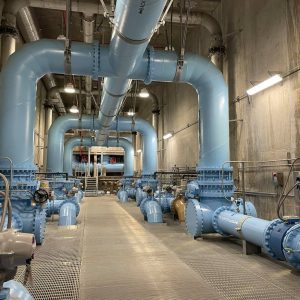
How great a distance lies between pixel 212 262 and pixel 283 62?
3.32m

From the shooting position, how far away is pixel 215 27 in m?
6.96

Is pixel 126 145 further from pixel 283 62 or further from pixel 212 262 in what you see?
pixel 212 262

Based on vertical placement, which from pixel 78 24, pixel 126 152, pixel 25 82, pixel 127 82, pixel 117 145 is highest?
pixel 78 24

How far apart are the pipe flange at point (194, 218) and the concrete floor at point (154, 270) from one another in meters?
0.14

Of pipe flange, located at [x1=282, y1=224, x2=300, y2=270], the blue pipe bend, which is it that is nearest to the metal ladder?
the blue pipe bend

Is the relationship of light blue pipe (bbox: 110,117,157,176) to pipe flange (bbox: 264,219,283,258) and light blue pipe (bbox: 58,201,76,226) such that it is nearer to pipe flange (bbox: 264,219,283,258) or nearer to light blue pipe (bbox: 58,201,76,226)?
light blue pipe (bbox: 58,201,76,226)

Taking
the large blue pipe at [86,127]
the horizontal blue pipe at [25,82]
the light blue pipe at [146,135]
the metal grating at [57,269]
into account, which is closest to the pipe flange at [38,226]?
the metal grating at [57,269]

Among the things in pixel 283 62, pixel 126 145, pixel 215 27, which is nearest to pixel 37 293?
pixel 283 62

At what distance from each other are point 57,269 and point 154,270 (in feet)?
3.45

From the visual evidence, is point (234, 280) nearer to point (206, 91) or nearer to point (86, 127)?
point (206, 91)

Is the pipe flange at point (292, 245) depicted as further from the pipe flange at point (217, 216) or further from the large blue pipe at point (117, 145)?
the large blue pipe at point (117, 145)

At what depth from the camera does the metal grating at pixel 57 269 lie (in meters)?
2.62

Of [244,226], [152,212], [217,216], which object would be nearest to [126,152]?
[152,212]

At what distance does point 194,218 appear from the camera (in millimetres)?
4797
